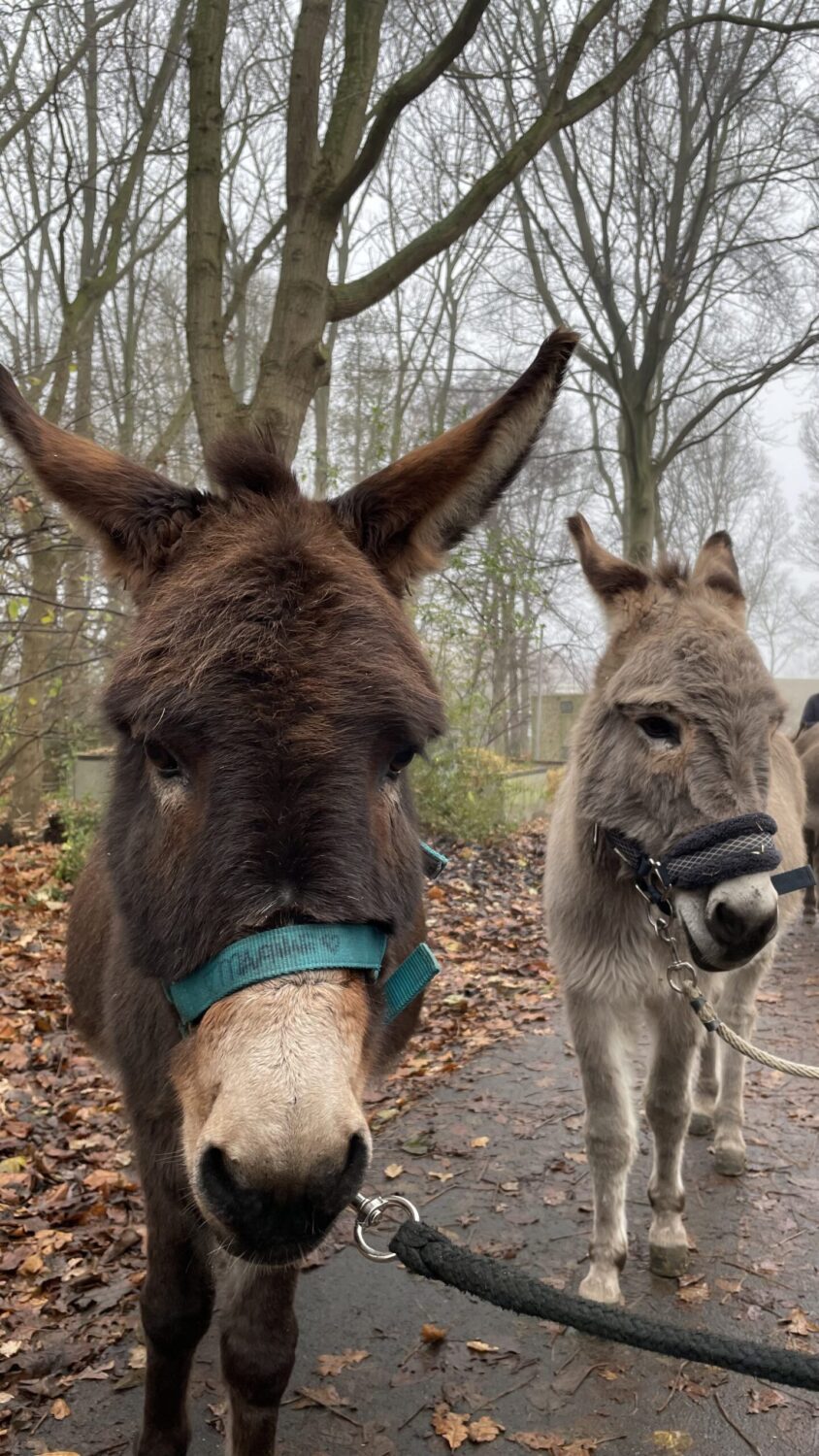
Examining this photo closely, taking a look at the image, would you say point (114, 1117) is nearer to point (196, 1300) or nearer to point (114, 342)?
point (196, 1300)

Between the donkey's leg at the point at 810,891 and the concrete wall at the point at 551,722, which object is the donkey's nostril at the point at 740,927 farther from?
the concrete wall at the point at 551,722

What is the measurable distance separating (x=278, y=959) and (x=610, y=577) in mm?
2762

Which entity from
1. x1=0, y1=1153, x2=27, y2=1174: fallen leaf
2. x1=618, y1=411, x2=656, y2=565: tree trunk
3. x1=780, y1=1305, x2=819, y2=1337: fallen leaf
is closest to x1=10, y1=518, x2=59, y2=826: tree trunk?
x1=0, y1=1153, x2=27, y2=1174: fallen leaf

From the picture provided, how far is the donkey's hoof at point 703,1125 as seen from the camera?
5133mm

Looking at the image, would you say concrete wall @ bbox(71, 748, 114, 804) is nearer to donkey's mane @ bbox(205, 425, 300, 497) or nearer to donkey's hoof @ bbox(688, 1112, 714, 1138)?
donkey's hoof @ bbox(688, 1112, 714, 1138)

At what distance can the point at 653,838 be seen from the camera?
126 inches

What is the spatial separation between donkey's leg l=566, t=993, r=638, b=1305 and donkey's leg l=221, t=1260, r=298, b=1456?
162cm

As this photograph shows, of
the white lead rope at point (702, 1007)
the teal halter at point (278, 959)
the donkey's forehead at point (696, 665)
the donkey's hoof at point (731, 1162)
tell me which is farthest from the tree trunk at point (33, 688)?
the teal halter at point (278, 959)

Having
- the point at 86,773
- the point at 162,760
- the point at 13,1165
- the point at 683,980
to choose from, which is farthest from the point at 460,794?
the point at 162,760

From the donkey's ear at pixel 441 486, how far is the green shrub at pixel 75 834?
6.70 meters

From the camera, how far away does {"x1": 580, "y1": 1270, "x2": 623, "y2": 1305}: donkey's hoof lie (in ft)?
11.5

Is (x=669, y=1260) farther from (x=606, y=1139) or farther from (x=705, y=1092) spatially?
(x=705, y=1092)

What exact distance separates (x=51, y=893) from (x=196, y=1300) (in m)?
6.84

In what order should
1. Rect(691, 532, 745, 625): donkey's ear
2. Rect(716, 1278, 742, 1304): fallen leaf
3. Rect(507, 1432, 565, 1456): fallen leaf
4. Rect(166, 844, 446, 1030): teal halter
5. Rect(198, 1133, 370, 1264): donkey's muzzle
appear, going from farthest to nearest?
Rect(691, 532, 745, 625): donkey's ear → Rect(716, 1278, 742, 1304): fallen leaf → Rect(507, 1432, 565, 1456): fallen leaf → Rect(166, 844, 446, 1030): teal halter → Rect(198, 1133, 370, 1264): donkey's muzzle
